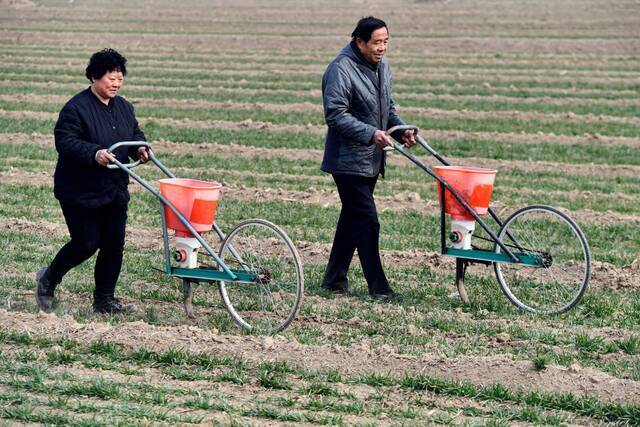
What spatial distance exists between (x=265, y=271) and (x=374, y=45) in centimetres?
203

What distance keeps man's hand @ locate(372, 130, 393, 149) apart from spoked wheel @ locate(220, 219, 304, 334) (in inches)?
44.7

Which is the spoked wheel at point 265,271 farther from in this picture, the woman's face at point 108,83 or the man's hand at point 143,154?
the woman's face at point 108,83

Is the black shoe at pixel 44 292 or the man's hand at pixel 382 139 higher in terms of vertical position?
the man's hand at pixel 382 139

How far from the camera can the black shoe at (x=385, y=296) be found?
29.2 feet

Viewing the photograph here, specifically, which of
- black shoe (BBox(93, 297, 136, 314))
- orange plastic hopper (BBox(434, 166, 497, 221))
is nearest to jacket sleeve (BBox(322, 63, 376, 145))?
orange plastic hopper (BBox(434, 166, 497, 221))

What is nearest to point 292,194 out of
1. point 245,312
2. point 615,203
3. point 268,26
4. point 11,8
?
point 615,203

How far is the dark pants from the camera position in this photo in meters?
8.13

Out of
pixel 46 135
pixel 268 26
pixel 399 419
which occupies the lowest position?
pixel 399 419

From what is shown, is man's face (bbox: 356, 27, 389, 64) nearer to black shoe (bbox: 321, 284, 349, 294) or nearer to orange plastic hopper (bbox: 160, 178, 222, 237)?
orange plastic hopper (bbox: 160, 178, 222, 237)

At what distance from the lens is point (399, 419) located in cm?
609

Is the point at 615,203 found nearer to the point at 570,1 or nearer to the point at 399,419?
the point at 399,419

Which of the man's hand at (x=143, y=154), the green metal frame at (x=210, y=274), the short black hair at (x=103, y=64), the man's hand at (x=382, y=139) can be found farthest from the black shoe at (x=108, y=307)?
the man's hand at (x=382, y=139)

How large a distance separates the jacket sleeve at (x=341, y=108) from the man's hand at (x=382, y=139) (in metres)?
0.04

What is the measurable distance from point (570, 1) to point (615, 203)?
116 ft
